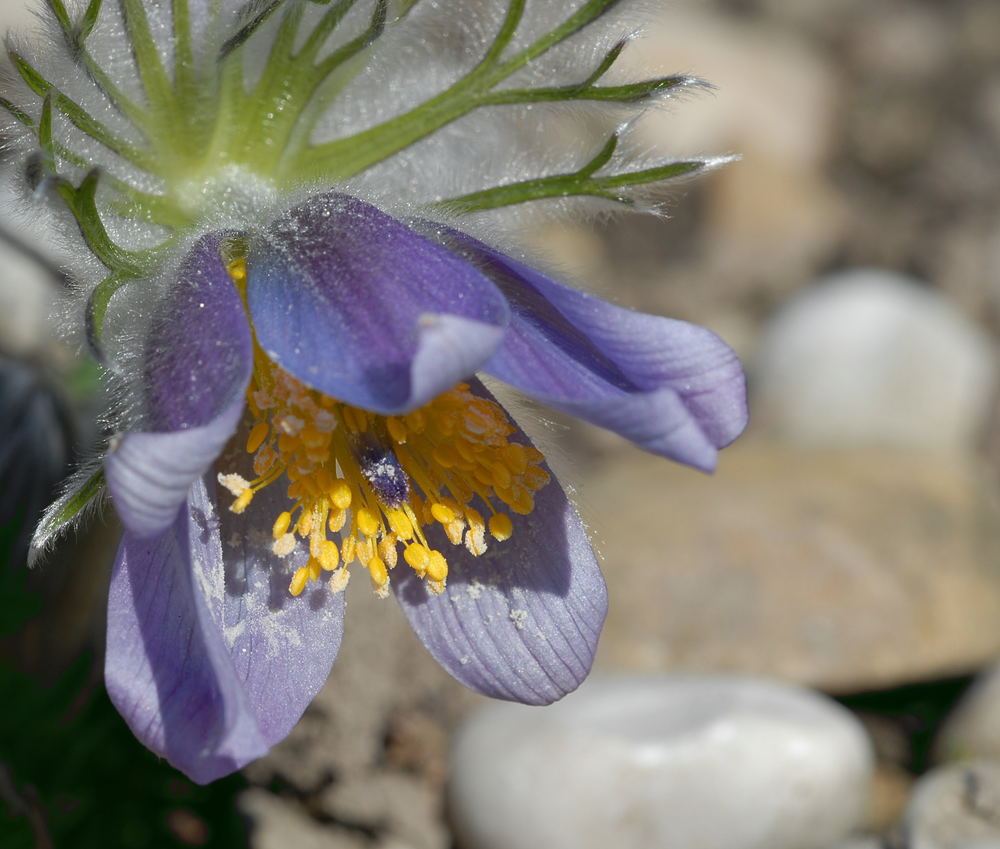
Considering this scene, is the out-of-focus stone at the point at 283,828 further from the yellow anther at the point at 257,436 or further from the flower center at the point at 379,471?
the yellow anther at the point at 257,436

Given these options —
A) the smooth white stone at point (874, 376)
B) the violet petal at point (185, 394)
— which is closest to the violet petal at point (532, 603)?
the violet petal at point (185, 394)

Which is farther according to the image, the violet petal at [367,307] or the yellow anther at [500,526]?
the yellow anther at [500,526]

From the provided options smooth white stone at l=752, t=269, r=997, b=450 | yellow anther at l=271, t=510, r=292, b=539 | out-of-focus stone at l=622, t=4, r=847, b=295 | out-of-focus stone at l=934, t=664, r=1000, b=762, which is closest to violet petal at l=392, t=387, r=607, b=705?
yellow anther at l=271, t=510, r=292, b=539

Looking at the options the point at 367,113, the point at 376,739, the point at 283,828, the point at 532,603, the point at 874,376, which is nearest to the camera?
the point at 532,603

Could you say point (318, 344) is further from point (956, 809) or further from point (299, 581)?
point (956, 809)

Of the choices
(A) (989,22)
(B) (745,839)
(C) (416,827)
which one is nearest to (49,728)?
(C) (416,827)

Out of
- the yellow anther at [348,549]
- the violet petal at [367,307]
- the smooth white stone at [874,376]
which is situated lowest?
the smooth white stone at [874,376]

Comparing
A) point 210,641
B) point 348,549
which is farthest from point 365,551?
point 210,641
